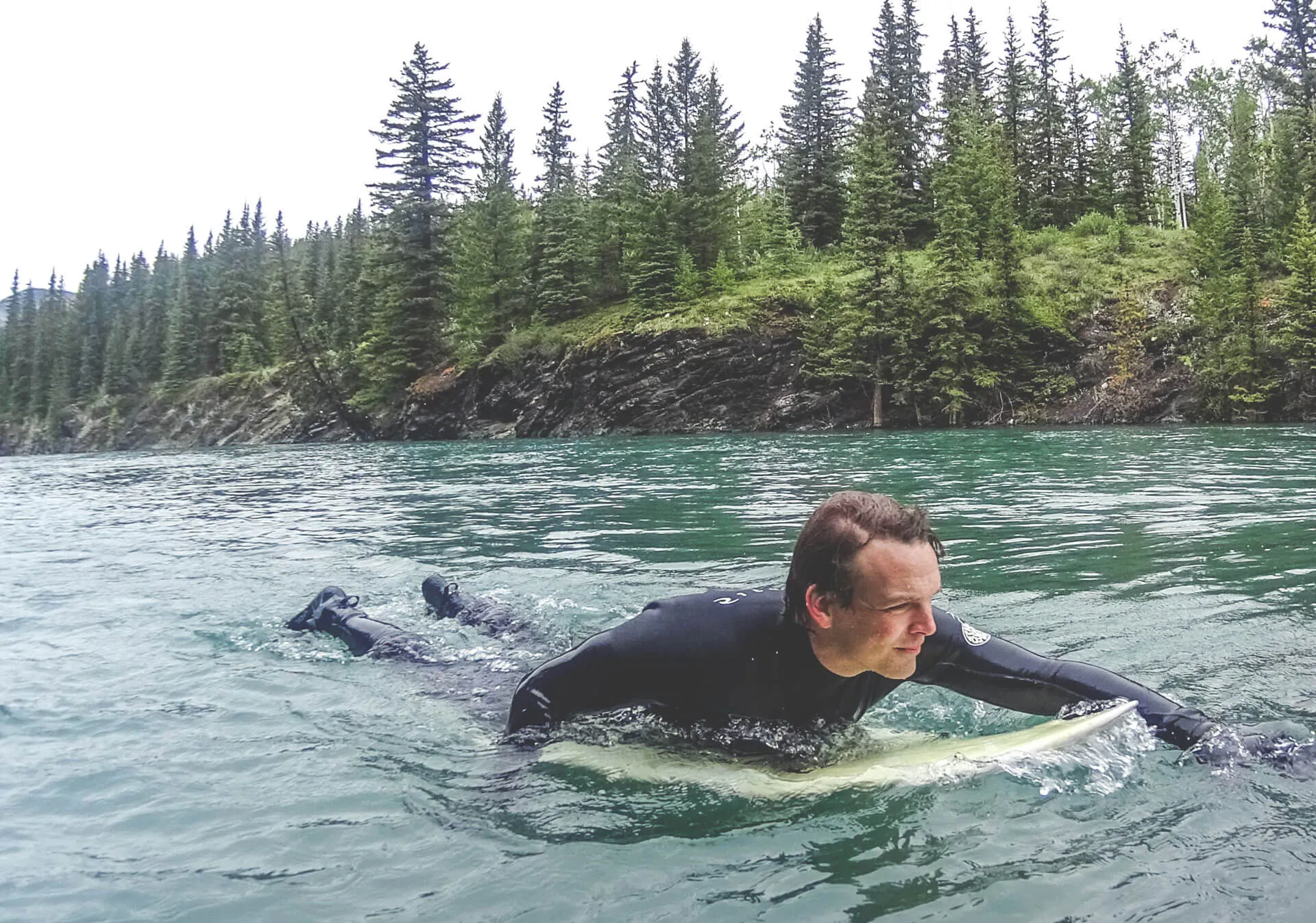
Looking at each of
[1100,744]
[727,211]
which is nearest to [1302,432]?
[1100,744]

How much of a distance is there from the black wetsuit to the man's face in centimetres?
26

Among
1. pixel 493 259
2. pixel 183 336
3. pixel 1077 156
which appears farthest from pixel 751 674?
pixel 183 336

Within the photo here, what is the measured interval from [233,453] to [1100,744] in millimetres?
39568

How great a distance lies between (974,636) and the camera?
142 inches

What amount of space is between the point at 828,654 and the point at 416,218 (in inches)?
1964

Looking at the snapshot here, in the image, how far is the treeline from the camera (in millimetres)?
35281

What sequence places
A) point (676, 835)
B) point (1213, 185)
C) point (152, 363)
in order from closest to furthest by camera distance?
point (676, 835) < point (1213, 185) < point (152, 363)

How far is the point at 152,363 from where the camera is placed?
86.9 meters

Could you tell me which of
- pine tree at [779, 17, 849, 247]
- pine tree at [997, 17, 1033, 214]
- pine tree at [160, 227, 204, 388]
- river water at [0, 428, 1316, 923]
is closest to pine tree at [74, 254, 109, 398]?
pine tree at [160, 227, 204, 388]

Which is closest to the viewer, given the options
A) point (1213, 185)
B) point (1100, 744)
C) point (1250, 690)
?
point (1100, 744)

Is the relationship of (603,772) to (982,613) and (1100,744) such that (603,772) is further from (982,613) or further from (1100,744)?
(982,613)

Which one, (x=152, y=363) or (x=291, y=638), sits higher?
(x=152, y=363)

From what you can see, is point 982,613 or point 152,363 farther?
point 152,363

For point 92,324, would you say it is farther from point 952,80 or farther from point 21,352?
point 952,80
